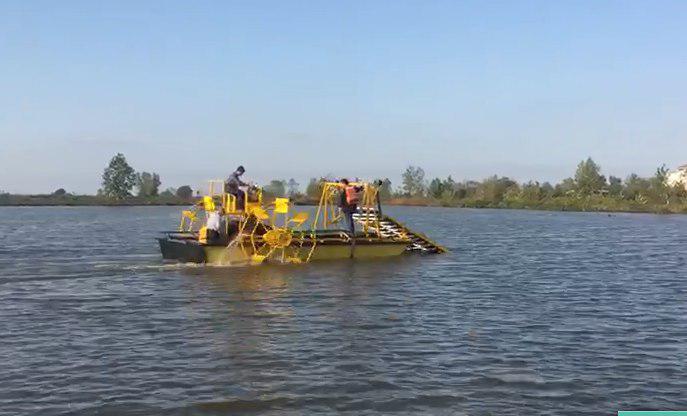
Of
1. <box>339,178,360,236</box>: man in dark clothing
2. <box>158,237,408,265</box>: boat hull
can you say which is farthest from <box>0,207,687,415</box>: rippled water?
<box>339,178,360,236</box>: man in dark clothing

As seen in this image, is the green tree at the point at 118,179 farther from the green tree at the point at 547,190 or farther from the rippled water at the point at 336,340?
the rippled water at the point at 336,340

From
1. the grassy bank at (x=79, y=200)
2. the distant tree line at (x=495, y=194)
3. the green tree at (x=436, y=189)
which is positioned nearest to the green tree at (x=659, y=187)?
the distant tree line at (x=495, y=194)

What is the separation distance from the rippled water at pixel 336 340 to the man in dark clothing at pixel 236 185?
2530 millimetres

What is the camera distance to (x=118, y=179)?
504ft

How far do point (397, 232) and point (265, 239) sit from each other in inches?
294

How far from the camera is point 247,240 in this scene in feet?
80.6

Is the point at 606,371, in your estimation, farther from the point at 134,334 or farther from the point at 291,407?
the point at 134,334

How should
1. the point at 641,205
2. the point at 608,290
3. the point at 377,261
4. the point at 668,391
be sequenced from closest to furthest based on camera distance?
1. the point at 668,391
2. the point at 608,290
3. the point at 377,261
4. the point at 641,205

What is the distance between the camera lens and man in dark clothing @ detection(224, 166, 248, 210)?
80.5 ft

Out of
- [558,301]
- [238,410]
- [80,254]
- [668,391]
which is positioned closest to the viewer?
[238,410]

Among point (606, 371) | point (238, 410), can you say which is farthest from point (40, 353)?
point (606, 371)

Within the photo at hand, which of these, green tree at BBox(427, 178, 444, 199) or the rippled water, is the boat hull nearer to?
the rippled water

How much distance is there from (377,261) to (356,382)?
16241 millimetres

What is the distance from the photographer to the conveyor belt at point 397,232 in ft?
97.1
